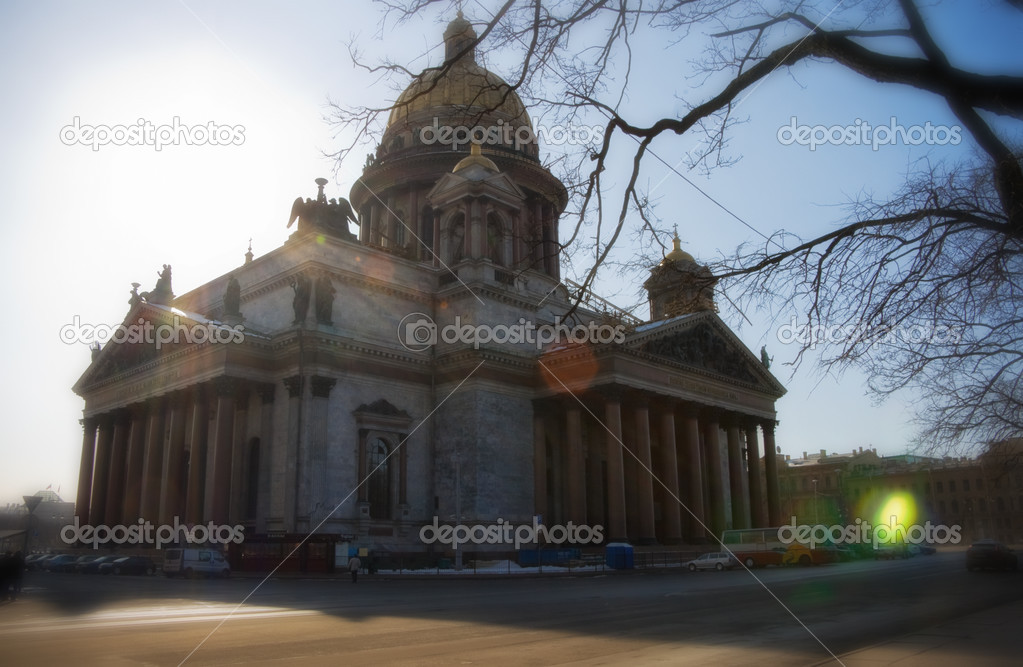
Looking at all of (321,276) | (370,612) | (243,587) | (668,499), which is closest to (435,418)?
(321,276)

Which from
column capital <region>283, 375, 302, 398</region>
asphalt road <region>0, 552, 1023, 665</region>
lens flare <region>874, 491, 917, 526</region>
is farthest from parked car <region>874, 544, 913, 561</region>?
lens flare <region>874, 491, 917, 526</region>

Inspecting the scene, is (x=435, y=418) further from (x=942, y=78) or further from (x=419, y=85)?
(x=942, y=78)

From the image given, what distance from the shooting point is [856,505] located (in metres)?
106

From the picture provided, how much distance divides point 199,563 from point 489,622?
2236cm

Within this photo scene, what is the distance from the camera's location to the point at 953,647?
36.8ft

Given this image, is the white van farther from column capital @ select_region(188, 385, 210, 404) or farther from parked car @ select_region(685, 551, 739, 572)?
parked car @ select_region(685, 551, 739, 572)

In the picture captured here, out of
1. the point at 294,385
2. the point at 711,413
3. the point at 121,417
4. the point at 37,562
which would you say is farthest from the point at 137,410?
the point at 711,413

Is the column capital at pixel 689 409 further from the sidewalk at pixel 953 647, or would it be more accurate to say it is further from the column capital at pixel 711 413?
the sidewalk at pixel 953 647

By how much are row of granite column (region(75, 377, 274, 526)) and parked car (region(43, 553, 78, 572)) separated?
2.80 meters

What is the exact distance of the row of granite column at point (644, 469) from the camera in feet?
142

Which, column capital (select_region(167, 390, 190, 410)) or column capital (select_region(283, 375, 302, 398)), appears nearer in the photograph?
column capital (select_region(283, 375, 302, 398))

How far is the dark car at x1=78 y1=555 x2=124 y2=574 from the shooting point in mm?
40594

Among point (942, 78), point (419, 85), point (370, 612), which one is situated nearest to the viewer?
point (942, 78)

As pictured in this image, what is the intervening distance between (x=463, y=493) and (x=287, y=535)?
9806mm
